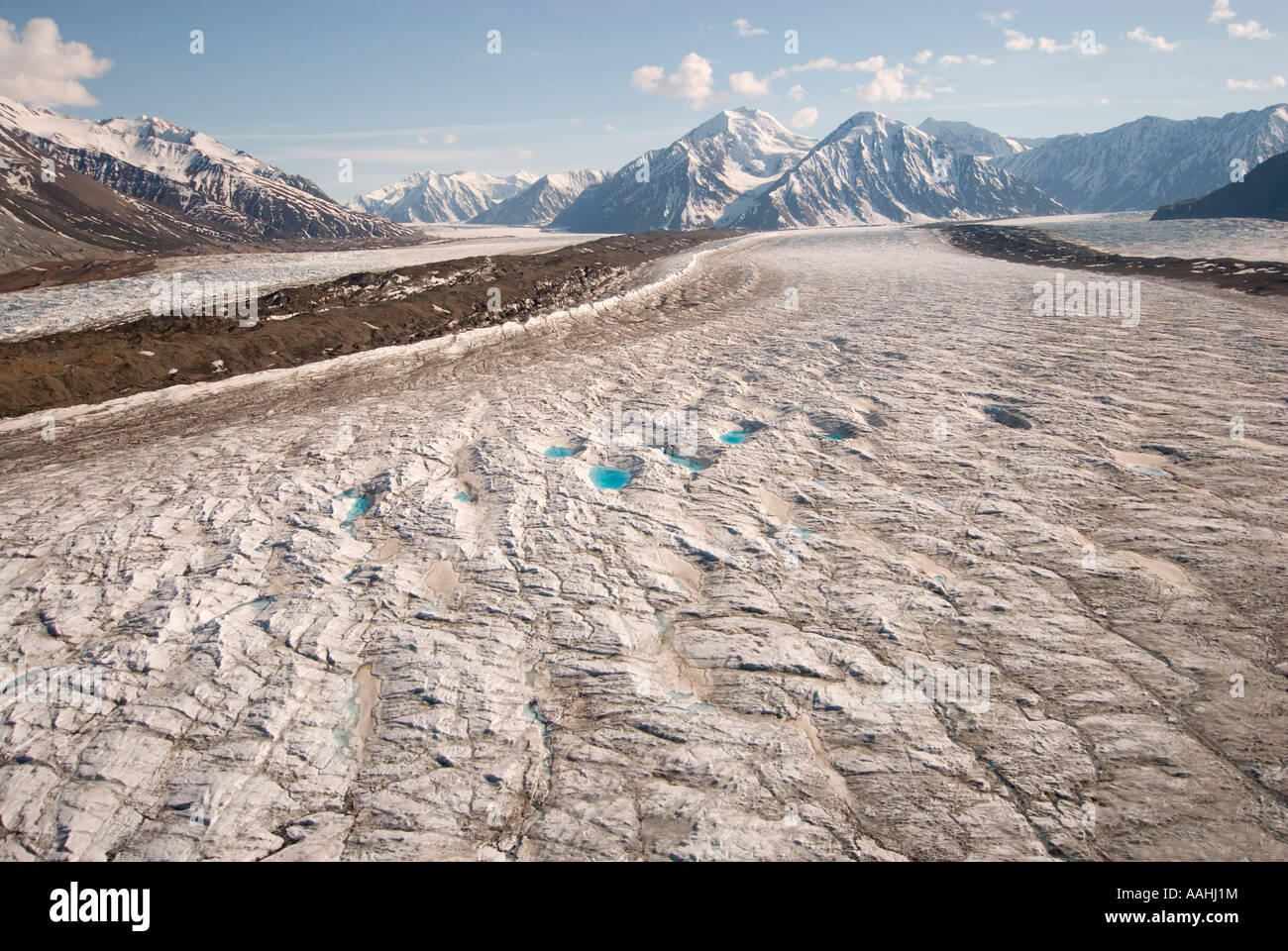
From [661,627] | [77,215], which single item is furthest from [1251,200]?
[77,215]

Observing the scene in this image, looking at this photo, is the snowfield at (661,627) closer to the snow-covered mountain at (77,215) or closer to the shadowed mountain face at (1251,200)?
the shadowed mountain face at (1251,200)

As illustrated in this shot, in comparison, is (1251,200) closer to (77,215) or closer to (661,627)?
(661,627)

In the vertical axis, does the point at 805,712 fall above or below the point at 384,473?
below

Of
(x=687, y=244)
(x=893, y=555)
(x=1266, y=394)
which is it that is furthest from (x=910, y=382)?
(x=687, y=244)

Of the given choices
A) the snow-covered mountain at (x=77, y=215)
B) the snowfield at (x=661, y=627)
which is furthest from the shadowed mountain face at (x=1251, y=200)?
the snow-covered mountain at (x=77, y=215)

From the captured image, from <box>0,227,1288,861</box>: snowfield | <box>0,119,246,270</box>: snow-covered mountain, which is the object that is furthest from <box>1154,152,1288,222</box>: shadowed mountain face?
<box>0,119,246,270</box>: snow-covered mountain

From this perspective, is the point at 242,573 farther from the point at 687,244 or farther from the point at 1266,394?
the point at 687,244
